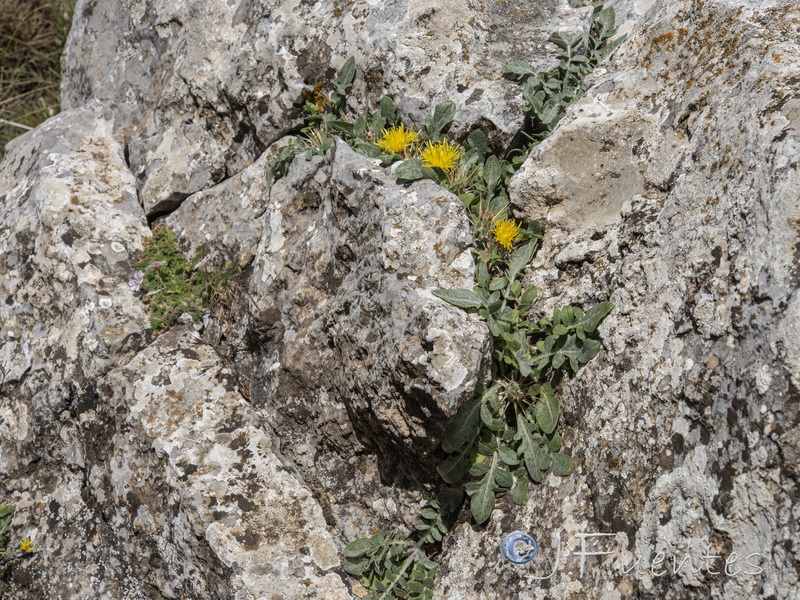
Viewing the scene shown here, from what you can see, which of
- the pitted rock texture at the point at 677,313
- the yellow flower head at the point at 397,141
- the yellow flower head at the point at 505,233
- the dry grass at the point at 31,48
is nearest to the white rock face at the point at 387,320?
the pitted rock texture at the point at 677,313

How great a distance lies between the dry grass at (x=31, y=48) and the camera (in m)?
7.17

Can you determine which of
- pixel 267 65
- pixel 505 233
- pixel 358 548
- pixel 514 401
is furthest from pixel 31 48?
pixel 514 401

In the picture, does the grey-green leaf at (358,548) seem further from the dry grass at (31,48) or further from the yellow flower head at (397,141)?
the dry grass at (31,48)

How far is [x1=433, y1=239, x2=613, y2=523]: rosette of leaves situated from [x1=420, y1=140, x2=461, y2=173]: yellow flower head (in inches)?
25.7

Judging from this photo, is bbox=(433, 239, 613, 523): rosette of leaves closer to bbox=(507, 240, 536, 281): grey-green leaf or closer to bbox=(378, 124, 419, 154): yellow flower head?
bbox=(507, 240, 536, 281): grey-green leaf

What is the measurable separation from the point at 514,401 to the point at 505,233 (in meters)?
0.77

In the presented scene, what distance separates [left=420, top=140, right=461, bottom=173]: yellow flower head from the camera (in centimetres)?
326

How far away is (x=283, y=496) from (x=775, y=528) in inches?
79.9

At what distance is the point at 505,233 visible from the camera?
313 cm

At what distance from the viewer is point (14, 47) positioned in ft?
24.4

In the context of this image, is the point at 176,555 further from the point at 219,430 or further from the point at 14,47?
the point at 14,47

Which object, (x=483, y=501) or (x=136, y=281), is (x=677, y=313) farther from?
(x=136, y=281)

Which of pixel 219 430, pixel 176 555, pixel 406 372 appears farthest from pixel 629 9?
pixel 176 555

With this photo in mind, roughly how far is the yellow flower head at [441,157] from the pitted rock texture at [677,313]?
350 mm
